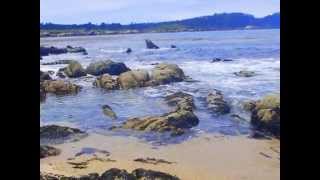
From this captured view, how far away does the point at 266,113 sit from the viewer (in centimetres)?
162

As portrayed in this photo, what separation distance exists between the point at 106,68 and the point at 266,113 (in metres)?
0.64

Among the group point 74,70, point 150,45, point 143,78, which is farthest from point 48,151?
point 150,45

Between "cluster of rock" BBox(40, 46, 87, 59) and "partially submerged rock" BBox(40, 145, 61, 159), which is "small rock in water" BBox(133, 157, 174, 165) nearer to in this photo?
"partially submerged rock" BBox(40, 145, 61, 159)

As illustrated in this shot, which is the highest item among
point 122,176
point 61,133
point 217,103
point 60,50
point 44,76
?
point 60,50

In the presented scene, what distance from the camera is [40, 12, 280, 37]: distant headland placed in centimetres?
168

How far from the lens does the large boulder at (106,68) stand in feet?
5.58

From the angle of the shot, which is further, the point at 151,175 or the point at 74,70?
the point at 74,70

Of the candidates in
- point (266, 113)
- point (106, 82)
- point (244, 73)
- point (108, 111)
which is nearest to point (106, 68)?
point (106, 82)

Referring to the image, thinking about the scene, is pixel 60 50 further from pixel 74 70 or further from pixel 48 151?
pixel 48 151

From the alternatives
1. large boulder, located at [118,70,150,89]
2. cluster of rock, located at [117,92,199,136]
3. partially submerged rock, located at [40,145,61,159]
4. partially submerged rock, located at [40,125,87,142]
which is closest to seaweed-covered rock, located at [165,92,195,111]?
cluster of rock, located at [117,92,199,136]

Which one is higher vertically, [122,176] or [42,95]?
[42,95]
